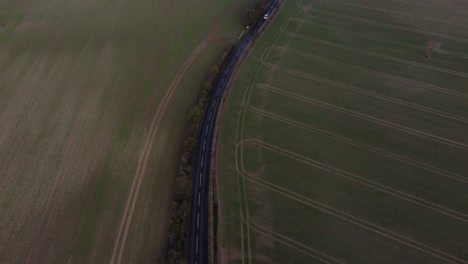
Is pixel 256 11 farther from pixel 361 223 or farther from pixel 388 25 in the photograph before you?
pixel 361 223

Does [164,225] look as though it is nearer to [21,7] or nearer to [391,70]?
[391,70]

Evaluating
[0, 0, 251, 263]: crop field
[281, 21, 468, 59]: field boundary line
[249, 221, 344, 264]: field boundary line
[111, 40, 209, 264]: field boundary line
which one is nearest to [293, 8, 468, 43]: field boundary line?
[281, 21, 468, 59]: field boundary line

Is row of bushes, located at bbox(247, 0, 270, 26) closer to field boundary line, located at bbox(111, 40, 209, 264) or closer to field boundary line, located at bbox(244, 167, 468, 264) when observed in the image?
field boundary line, located at bbox(111, 40, 209, 264)

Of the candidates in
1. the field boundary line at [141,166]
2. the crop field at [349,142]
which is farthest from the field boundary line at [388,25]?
the field boundary line at [141,166]

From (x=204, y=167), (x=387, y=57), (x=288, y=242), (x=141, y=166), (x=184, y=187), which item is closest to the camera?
(x=288, y=242)

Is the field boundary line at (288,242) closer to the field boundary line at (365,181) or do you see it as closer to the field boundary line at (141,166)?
the field boundary line at (365,181)

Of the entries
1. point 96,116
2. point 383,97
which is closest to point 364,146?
point 383,97
